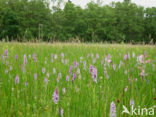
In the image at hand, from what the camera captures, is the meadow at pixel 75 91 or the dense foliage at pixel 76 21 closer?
the meadow at pixel 75 91

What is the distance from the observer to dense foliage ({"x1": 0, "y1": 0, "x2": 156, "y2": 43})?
111 feet

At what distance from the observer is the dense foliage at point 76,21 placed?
111 ft

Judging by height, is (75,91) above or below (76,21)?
below

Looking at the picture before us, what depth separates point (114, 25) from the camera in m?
43.7

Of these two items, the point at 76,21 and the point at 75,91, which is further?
the point at 76,21

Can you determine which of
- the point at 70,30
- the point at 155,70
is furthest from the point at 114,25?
the point at 155,70

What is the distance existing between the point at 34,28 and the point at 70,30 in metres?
8.50

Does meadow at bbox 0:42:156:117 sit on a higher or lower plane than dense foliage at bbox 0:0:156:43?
lower

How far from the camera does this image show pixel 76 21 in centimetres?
3994

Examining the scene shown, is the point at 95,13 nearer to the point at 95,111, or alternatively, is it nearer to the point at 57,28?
the point at 57,28

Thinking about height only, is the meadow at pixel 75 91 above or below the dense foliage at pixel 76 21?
below

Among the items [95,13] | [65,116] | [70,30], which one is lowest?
[65,116]

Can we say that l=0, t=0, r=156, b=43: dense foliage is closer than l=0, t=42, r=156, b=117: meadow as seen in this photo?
No

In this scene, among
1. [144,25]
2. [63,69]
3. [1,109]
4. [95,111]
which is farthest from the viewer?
[144,25]
